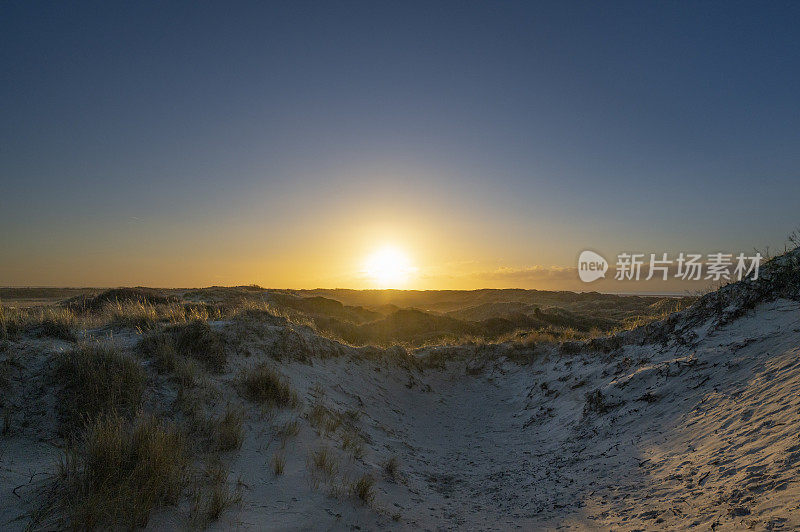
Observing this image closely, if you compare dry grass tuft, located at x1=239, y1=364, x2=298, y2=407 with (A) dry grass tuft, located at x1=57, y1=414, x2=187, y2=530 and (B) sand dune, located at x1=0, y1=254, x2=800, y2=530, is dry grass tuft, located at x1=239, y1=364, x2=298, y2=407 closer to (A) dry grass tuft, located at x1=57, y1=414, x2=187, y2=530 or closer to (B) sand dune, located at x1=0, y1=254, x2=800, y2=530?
(B) sand dune, located at x1=0, y1=254, x2=800, y2=530

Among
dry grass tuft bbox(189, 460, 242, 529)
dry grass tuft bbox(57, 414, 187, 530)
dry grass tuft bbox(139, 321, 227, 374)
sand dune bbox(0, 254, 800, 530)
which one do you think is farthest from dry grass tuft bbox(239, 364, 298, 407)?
dry grass tuft bbox(57, 414, 187, 530)

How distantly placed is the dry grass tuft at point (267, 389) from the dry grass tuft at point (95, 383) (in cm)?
191

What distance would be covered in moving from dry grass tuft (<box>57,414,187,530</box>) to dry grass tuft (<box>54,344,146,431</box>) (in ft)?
5.03

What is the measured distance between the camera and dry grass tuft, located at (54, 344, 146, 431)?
6.05 m

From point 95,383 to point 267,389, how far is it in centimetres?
288

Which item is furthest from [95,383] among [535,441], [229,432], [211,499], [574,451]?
[535,441]

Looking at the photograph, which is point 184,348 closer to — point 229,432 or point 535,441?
point 229,432

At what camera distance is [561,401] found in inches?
437

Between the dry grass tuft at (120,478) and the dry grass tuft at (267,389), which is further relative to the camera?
the dry grass tuft at (267,389)

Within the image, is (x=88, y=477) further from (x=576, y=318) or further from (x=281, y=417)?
(x=576, y=318)

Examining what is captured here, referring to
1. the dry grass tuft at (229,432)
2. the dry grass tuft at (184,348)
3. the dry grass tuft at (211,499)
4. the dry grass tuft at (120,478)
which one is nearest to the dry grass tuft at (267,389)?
the dry grass tuft at (184,348)

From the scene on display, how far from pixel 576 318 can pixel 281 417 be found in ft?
102

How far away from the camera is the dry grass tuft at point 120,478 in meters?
3.84

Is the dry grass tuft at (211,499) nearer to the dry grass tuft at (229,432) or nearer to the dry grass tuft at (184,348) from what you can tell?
the dry grass tuft at (229,432)
